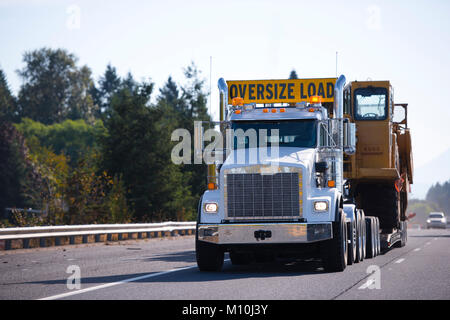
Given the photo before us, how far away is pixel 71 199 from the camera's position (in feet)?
110

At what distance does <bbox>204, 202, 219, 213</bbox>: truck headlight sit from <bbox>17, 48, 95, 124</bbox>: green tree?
9160 cm

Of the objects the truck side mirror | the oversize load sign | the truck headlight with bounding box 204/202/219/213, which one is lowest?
the truck headlight with bounding box 204/202/219/213

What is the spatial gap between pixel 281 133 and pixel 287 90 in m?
1.55

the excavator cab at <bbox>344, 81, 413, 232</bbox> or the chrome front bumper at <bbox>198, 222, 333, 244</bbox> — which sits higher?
the excavator cab at <bbox>344, 81, 413, 232</bbox>

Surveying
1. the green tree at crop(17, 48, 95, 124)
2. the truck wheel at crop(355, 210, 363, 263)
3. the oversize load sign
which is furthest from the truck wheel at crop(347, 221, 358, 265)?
the green tree at crop(17, 48, 95, 124)

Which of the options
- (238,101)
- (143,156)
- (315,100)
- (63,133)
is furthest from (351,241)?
(63,133)

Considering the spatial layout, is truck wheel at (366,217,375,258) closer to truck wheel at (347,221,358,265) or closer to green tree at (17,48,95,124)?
truck wheel at (347,221,358,265)

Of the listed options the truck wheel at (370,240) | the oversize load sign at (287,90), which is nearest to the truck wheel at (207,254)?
the oversize load sign at (287,90)

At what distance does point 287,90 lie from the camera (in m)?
17.2

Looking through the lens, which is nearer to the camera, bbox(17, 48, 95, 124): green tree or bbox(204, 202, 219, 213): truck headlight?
bbox(204, 202, 219, 213): truck headlight

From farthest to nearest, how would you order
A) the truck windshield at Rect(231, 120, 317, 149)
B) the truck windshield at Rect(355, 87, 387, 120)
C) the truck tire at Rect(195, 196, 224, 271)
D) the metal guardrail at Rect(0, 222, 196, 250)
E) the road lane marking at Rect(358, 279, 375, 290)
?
the metal guardrail at Rect(0, 222, 196, 250) < the truck windshield at Rect(355, 87, 387, 120) < the truck windshield at Rect(231, 120, 317, 149) < the truck tire at Rect(195, 196, 224, 271) < the road lane marking at Rect(358, 279, 375, 290)

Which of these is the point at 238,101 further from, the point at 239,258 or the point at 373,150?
the point at 373,150

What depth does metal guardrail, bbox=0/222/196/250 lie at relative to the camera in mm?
22312

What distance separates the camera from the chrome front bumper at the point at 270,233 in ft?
47.0
